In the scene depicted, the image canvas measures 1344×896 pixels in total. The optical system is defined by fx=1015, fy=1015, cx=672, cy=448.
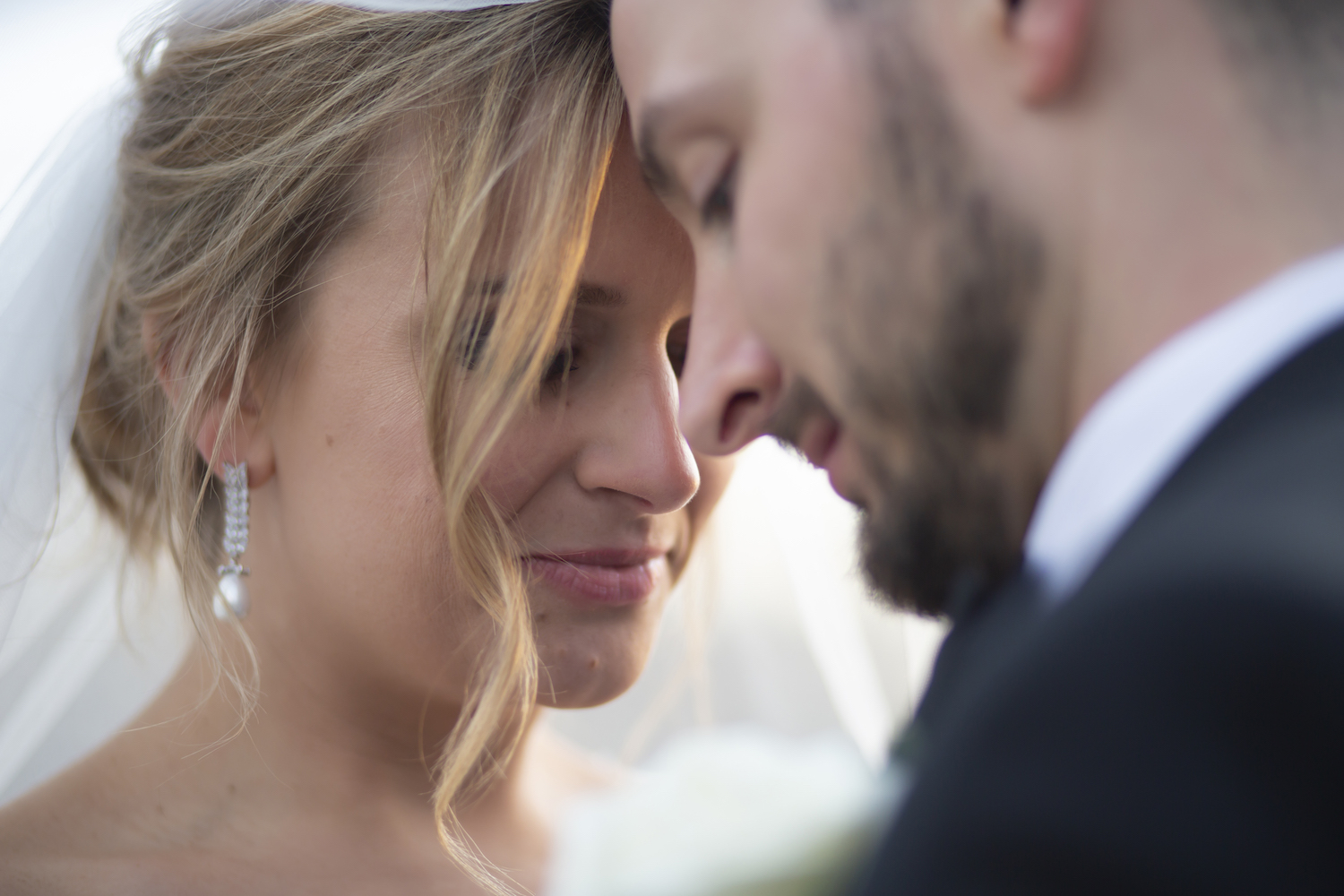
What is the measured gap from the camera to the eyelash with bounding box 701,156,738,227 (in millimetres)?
877

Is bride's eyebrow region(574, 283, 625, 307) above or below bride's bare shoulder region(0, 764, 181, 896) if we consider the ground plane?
above

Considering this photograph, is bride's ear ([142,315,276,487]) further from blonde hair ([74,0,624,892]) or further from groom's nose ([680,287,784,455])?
groom's nose ([680,287,784,455])

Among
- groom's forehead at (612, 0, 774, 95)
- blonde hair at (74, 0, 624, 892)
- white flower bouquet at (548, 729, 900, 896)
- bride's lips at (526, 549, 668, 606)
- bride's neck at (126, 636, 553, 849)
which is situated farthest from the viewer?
bride's neck at (126, 636, 553, 849)

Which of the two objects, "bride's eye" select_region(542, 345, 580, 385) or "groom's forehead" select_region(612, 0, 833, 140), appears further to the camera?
"bride's eye" select_region(542, 345, 580, 385)

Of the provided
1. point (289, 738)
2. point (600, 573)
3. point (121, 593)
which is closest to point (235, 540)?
point (289, 738)

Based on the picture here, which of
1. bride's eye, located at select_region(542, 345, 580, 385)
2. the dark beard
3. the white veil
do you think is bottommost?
the white veil

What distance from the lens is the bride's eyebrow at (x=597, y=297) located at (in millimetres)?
1281

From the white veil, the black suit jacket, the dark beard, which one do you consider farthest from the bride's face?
the black suit jacket

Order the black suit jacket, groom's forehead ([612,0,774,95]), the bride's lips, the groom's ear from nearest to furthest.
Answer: the black suit jacket < the groom's ear < groom's forehead ([612,0,774,95]) < the bride's lips

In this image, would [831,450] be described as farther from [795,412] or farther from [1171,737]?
[1171,737]

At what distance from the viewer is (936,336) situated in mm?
737

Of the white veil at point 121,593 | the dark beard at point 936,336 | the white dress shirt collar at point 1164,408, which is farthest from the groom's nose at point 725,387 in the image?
the white veil at point 121,593

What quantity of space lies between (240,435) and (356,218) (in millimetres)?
348

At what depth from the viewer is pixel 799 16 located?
79cm
